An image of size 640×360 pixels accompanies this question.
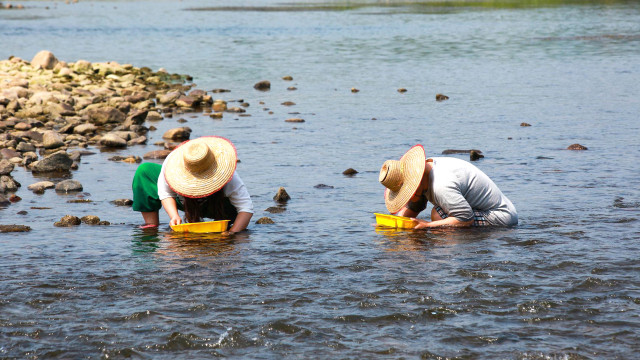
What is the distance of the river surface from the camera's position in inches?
232

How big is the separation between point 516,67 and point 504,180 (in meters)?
16.9

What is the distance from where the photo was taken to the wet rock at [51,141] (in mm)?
14875

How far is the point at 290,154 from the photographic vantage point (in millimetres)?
14477

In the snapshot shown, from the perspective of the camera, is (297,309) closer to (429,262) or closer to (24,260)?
(429,262)

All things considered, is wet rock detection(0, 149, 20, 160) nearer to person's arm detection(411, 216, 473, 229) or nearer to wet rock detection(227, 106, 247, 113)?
wet rock detection(227, 106, 247, 113)

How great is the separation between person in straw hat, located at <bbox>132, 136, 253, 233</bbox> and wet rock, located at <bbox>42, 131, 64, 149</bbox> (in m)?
6.53

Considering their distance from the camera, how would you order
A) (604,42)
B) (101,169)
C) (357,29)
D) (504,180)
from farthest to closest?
(357,29)
(604,42)
(101,169)
(504,180)

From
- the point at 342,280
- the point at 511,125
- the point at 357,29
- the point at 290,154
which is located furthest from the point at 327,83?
the point at 357,29

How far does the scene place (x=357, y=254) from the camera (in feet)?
26.7

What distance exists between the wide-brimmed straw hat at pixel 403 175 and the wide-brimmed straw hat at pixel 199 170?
1541 mm

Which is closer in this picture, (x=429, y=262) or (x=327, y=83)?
(x=429, y=262)

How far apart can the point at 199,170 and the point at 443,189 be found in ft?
7.92

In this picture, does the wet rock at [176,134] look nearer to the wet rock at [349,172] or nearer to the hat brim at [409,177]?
the wet rock at [349,172]

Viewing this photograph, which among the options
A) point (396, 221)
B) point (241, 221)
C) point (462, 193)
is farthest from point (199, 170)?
point (462, 193)
